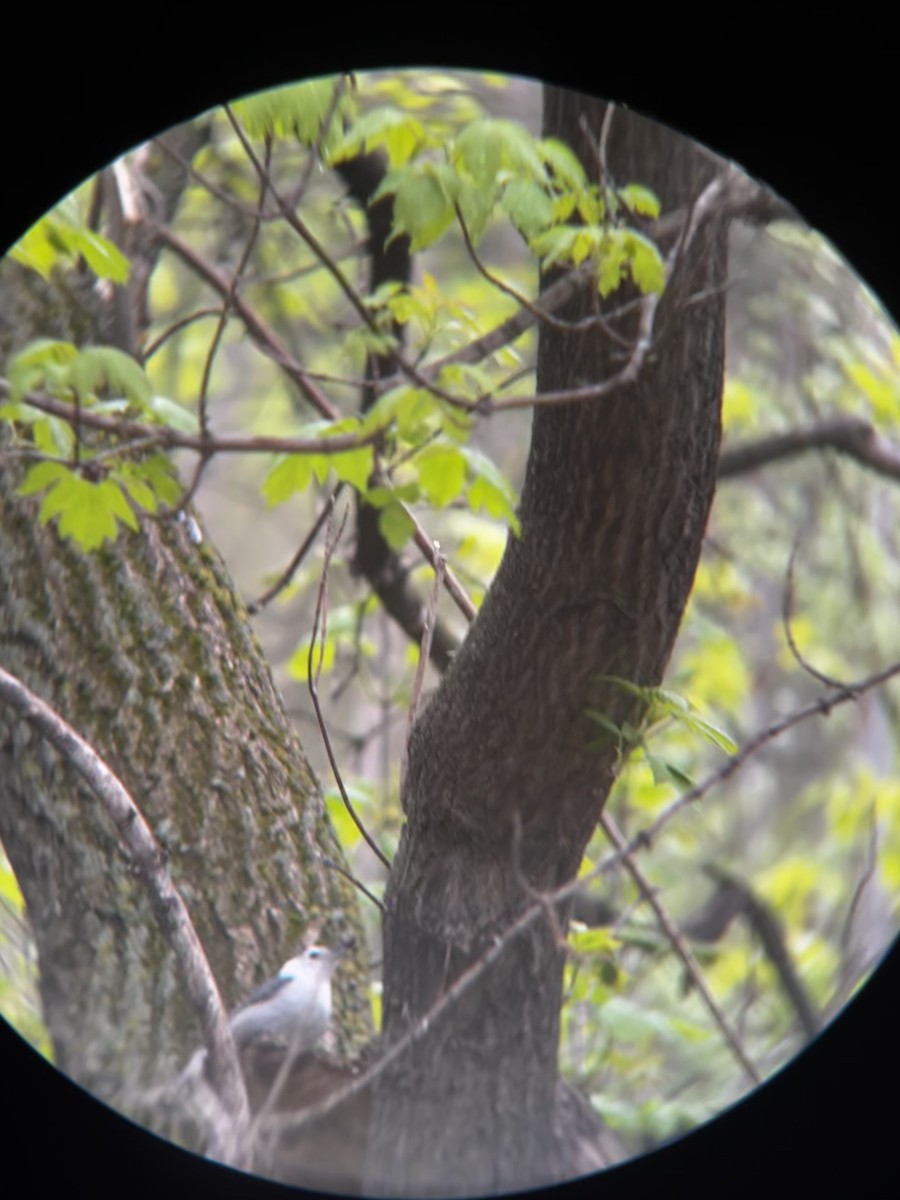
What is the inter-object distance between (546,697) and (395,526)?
0.51 ft

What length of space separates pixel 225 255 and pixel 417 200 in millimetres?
258

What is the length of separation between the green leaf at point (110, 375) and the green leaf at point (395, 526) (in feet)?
0.56

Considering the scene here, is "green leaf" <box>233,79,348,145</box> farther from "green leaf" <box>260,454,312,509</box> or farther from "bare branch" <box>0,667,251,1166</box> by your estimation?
"bare branch" <box>0,667,251,1166</box>

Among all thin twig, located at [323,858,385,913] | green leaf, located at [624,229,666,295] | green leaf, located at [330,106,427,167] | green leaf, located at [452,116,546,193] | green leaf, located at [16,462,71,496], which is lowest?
thin twig, located at [323,858,385,913]

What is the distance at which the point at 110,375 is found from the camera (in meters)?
0.62

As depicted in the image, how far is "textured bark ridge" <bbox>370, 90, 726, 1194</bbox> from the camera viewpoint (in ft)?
2.27

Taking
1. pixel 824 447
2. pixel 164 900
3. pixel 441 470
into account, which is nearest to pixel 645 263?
pixel 441 470

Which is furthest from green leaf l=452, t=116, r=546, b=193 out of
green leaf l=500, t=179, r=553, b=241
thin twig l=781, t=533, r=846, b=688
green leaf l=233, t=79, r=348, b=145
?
thin twig l=781, t=533, r=846, b=688

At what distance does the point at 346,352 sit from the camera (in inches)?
31.3

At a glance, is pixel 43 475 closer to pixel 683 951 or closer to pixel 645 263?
pixel 645 263

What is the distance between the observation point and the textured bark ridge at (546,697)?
69cm

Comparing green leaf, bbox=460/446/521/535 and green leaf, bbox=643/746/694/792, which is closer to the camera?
green leaf, bbox=460/446/521/535

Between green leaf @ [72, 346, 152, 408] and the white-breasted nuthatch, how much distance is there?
378 millimetres

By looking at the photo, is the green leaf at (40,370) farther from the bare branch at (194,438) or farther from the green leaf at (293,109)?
the green leaf at (293,109)
